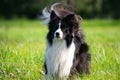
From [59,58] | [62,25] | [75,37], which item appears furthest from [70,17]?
[59,58]

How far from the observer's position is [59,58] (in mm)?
7277

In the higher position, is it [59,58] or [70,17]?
[70,17]

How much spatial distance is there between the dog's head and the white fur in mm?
125

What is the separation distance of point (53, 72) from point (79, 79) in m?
0.50

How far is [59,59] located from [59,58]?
18mm

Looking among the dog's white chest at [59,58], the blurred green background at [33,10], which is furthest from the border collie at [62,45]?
the blurred green background at [33,10]

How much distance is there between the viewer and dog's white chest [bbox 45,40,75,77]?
7.22 m

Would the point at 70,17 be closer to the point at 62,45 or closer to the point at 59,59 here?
the point at 62,45

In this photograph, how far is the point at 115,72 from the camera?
7297 mm

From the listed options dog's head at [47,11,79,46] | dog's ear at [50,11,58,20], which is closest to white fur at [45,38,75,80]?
dog's head at [47,11,79,46]

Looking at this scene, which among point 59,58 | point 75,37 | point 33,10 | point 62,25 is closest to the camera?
point 62,25

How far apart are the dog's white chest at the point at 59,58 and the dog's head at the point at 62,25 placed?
0.14 metres

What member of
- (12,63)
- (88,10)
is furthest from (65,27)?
(88,10)

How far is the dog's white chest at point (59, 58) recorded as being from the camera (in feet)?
23.7
